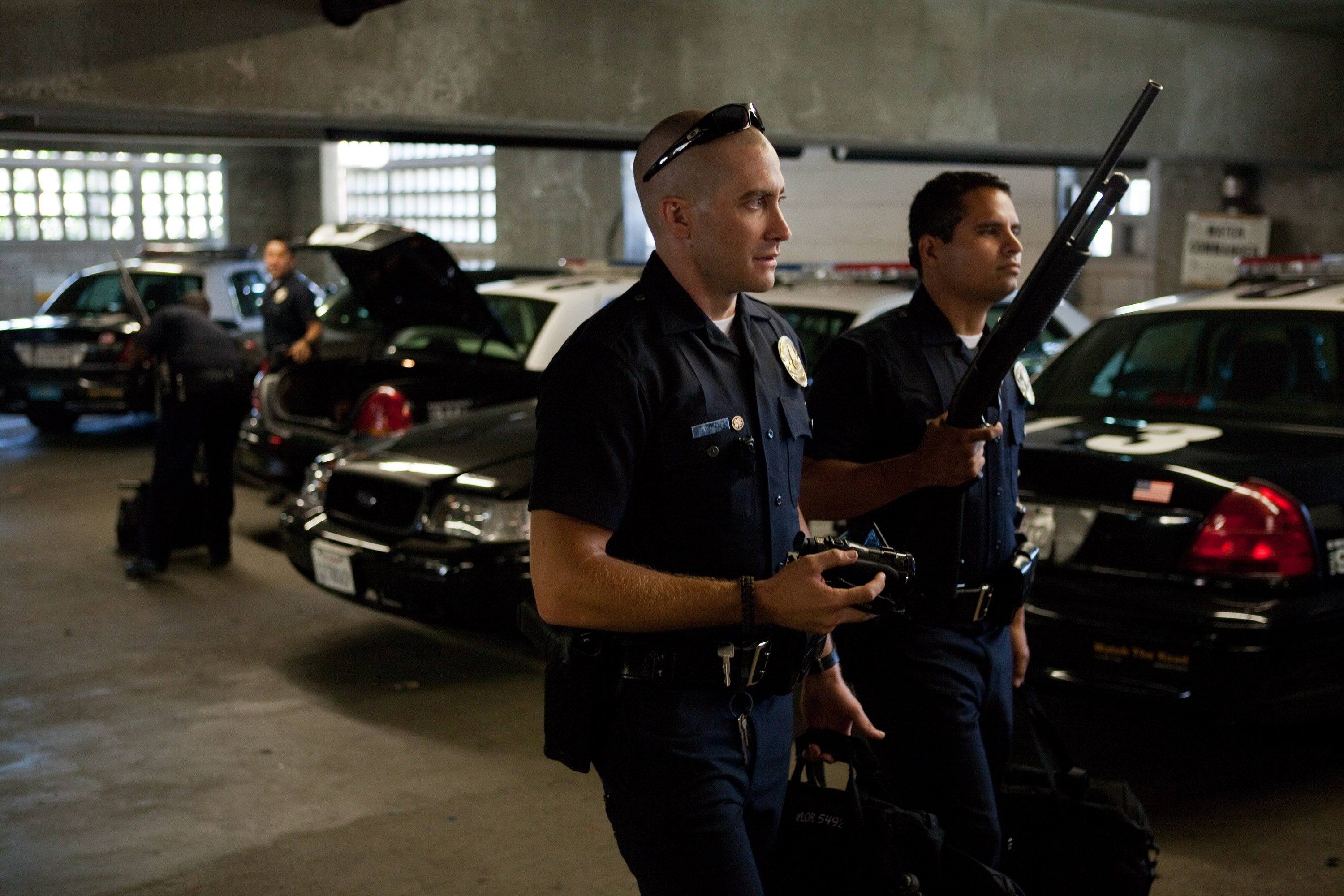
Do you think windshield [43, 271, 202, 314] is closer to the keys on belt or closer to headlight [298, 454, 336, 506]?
headlight [298, 454, 336, 506]

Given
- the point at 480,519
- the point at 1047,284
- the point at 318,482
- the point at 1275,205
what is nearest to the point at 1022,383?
the point at 1047,284

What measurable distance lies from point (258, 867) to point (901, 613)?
2340mm

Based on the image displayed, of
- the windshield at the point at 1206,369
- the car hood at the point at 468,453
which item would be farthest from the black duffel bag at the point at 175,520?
the windshield at the point at 1206,369

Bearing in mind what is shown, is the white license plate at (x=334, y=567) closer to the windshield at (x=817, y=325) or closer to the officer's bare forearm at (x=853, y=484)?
the windshield at (x=817, y=325)

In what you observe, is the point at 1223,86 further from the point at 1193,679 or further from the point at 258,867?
the point at 258,867

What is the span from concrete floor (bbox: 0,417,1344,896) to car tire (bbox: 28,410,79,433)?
5662 millimetres

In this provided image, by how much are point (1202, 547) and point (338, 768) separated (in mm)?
2685

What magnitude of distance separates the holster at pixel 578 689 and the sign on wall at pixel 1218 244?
9.40 meters

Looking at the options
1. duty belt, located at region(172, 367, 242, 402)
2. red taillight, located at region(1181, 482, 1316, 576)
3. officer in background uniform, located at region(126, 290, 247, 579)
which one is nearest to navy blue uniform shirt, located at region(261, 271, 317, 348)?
officer in background uniform, located at region(126, 290, 247, 579)

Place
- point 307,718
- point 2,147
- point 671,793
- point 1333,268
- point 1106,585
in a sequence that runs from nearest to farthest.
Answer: point 671,793
point 1106,585
point 307,718
point 1333,268
point 2,147

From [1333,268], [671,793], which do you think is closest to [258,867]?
[671,793]

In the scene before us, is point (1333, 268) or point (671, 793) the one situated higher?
point (1333, 268)

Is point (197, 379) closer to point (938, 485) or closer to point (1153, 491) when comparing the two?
point (1153, 491)

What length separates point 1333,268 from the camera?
5824 millimetres
